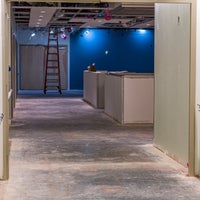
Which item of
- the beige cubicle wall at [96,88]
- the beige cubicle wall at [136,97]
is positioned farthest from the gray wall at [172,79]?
the beige cubicle wall at [96,88]

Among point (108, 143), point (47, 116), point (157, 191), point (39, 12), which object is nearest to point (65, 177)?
point (157, 191)

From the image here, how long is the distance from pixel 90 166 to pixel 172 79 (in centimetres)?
173

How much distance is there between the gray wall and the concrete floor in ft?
0.99

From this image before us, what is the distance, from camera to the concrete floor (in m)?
5.32

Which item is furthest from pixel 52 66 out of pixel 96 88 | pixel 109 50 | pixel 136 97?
pixel 136 97

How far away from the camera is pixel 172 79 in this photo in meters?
7.19

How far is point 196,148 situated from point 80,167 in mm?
1550

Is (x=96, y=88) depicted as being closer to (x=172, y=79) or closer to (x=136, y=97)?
(x=136, y=97)

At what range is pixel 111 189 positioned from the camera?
545 cm

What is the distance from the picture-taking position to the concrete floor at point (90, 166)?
532 cm

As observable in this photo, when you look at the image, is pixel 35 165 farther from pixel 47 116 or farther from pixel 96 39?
pixel 96 39

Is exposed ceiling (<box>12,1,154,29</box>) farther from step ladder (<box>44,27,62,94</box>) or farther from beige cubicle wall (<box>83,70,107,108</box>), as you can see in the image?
step ladder (<box>44,27,62,94</box>)

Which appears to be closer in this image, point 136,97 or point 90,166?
point 90,166

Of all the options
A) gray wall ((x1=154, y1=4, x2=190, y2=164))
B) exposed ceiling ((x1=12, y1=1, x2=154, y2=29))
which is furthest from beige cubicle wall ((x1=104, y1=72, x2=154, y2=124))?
gray wall ((x1=154, y1=4, x2=190, y2=164))
